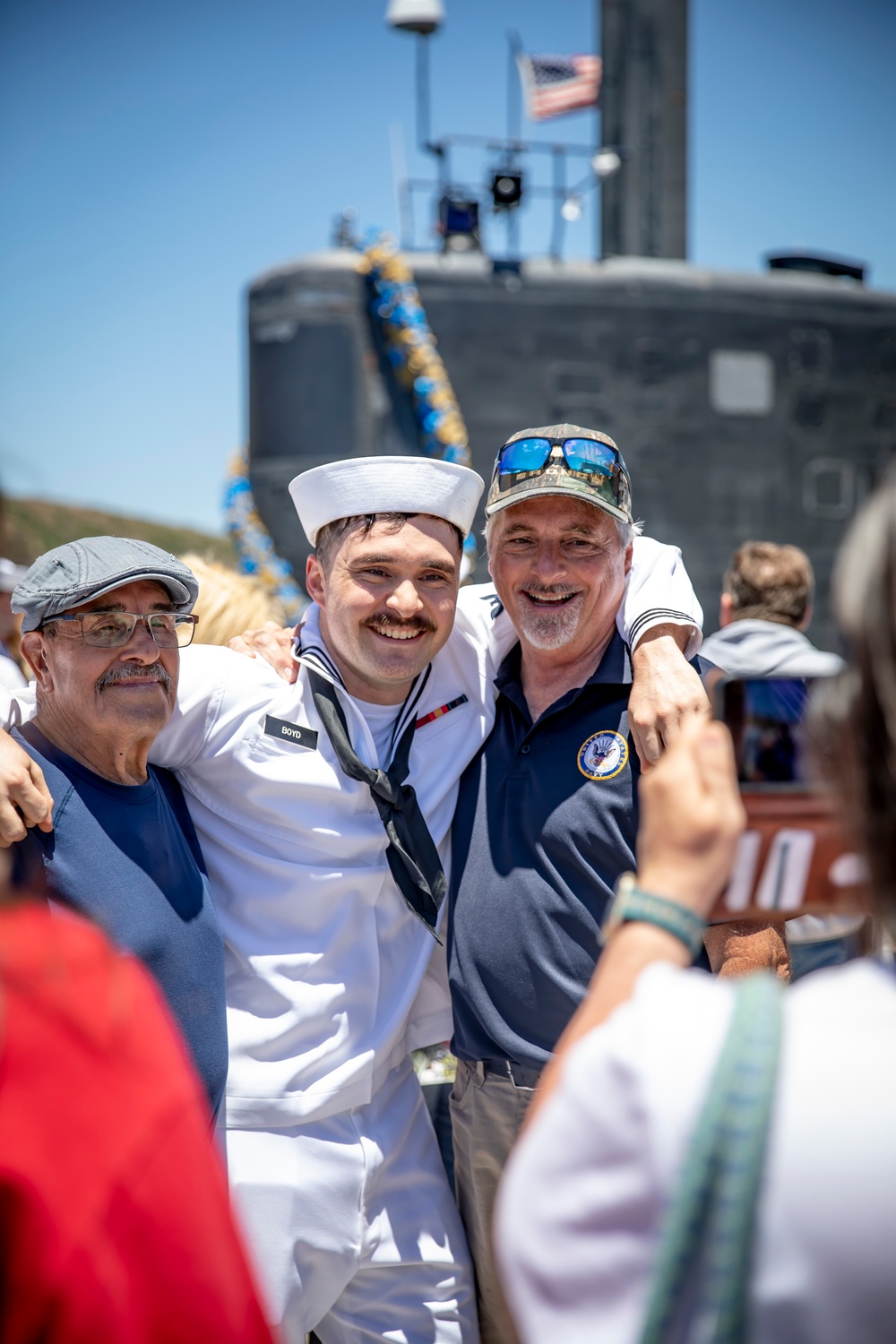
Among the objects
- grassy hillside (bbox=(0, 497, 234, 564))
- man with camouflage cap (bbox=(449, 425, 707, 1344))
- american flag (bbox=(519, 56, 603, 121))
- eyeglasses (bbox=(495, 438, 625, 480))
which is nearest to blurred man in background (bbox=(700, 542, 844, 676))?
man with camouflage cap (bbox=(449, 425, 707, 1344))

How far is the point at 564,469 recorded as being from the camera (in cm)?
270

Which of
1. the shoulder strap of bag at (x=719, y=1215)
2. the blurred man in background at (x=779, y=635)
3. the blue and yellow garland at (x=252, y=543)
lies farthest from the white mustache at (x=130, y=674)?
the blue and yellow garland at (x=252, y=543)

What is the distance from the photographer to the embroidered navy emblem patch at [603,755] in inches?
101

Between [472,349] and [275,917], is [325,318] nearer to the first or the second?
[472,349]

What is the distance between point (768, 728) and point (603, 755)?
1.27 metres

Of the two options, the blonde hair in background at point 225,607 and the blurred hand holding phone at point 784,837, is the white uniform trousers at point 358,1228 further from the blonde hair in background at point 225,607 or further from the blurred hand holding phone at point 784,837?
the blurred hand holding phone at point 784,837

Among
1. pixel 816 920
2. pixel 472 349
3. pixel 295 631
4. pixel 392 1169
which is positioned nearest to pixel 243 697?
pixel 295 631

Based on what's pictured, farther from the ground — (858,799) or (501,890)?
(858,799)

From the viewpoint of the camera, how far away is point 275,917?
254 cm

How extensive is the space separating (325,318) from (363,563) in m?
6.63

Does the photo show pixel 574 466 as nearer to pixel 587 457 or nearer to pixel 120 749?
pixel 587 457

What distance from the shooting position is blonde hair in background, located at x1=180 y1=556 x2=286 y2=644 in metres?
3.26

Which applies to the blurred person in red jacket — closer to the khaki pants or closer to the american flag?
the khaki pants

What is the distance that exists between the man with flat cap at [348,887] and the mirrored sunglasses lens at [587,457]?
10.6 inches
